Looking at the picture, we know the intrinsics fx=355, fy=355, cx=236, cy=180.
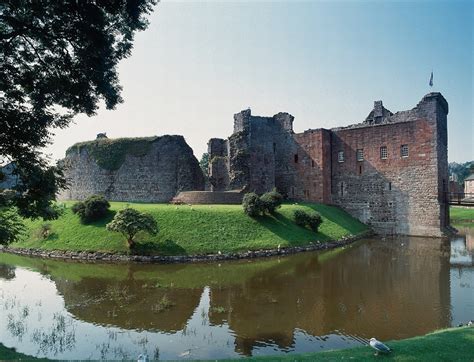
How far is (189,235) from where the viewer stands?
75.2 ft

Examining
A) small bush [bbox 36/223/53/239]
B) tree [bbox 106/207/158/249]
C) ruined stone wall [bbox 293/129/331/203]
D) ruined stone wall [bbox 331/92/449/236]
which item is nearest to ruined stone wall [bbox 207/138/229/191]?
ruined stone wall [bbox 293/129/331/203]

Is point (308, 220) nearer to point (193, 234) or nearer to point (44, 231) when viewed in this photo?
point (193, 234)

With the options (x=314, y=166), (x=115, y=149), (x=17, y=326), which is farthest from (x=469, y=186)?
(x=17, y=326)

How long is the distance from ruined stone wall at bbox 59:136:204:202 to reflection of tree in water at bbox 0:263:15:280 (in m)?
16.9

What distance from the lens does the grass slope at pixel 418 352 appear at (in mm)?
6836

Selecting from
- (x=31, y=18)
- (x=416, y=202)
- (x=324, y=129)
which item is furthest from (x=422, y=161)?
(x=31, y=18)

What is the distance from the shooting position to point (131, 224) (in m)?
20.7

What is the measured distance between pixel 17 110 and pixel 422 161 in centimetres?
3086

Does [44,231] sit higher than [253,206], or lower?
lower

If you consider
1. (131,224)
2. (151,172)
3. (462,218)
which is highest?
(151,172)

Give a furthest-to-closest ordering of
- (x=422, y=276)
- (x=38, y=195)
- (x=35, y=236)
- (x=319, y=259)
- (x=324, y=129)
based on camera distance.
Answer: (x=324, y=129)
(x=35, y=236)
(x=319, y=259)
(x=422, y=276)
(x=38, y=195)

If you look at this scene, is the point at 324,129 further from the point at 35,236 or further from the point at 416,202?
the point at 35,236

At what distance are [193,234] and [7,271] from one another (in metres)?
10.4

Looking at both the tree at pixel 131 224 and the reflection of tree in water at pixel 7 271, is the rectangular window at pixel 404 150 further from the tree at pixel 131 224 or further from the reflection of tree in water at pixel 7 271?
the reflection of tree in water at pixel 7 271
